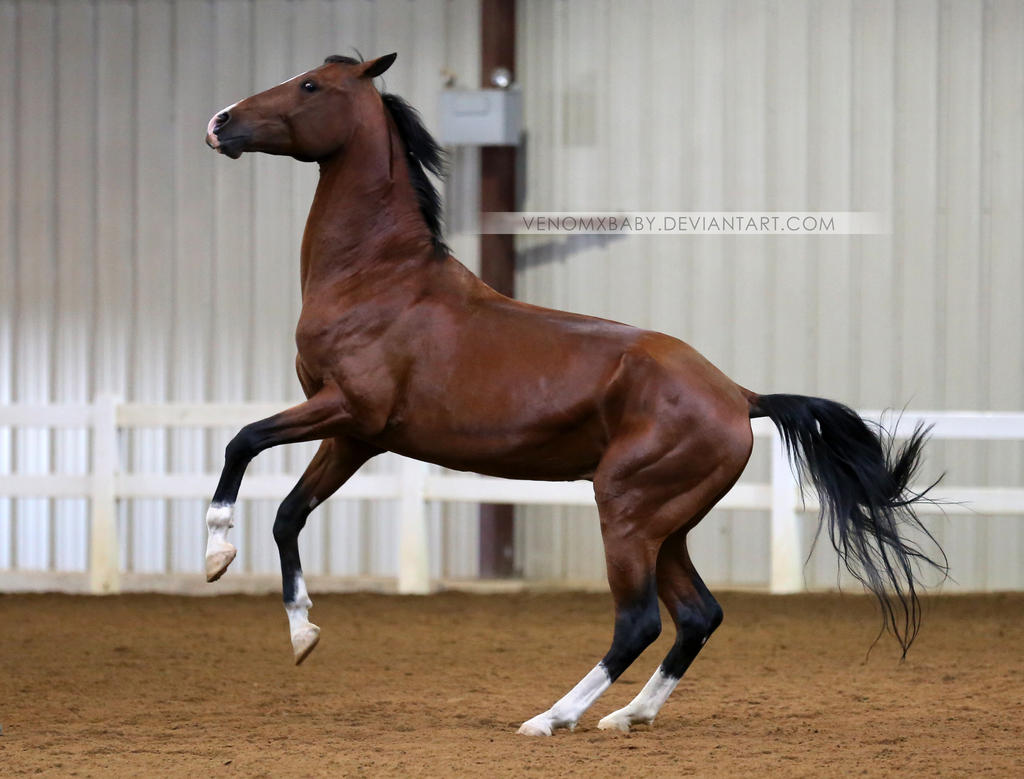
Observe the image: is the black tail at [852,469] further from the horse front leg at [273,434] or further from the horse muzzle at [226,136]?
the horse muzzle at [226,136]

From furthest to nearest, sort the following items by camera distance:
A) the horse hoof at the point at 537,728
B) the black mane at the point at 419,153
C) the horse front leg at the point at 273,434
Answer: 1. the black mane at the point at 419,153
2. the horse hoof at the point at 537,728
3. the horse front leg at the point at 273,434

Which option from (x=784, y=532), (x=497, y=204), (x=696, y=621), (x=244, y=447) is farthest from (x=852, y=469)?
(x=497, y=204)

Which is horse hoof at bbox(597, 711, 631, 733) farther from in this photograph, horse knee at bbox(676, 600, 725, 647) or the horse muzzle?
the horse muzzle

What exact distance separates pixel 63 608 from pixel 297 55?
15.1 ft

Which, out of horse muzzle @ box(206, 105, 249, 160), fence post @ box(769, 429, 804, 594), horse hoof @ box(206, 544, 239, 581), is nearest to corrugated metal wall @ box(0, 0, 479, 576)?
fence post @ box(769, 429, 804, 594)

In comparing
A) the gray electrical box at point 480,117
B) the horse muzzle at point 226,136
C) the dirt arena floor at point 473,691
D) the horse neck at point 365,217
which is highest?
the gray electrical box at point 480,117

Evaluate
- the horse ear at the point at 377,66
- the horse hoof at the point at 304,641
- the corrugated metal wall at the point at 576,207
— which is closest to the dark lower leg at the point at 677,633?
the horse hoof at the point at 304,641

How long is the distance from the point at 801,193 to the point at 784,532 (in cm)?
269

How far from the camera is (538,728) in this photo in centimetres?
390

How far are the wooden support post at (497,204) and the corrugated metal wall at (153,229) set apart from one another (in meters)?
0.49

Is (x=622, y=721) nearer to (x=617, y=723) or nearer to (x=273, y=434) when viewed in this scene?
(x=617, y=723)

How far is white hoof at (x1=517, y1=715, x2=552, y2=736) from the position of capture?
154 inches

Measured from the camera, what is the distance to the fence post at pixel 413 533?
28.1 feet

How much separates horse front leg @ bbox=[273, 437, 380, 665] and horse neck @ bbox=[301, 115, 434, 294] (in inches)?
22.3
